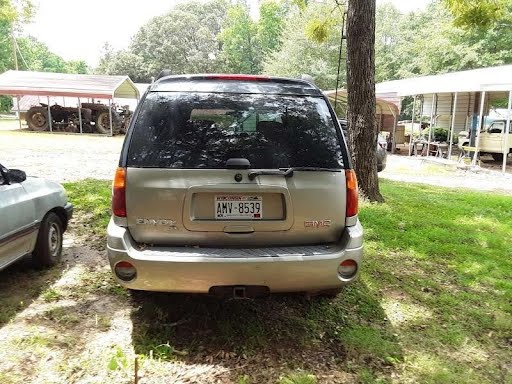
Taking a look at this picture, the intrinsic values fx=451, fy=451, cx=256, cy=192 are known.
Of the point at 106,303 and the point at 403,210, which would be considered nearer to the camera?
the point at 106,303

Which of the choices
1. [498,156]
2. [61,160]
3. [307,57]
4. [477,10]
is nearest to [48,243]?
[477,10]

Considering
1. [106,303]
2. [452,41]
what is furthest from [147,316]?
[452,41]

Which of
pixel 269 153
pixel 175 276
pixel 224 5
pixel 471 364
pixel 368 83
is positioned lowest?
pixel 471 364

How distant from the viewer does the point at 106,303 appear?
12.2ft

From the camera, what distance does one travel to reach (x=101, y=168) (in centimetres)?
1238

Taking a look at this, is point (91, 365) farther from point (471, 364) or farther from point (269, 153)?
point (471, 364)

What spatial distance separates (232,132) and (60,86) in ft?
87.8

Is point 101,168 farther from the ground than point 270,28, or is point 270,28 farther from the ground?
point 270,28

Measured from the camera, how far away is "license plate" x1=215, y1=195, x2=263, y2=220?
296cm

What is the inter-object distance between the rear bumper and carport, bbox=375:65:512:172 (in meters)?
13.3

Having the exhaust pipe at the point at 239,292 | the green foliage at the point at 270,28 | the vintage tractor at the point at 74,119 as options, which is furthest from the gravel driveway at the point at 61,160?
the green foliage at the point at 270,28

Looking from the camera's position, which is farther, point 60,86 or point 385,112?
point 60,86

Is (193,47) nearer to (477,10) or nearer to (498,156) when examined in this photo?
(498,156)

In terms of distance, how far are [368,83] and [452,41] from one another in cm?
2706
